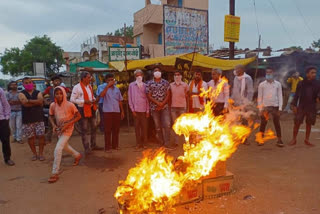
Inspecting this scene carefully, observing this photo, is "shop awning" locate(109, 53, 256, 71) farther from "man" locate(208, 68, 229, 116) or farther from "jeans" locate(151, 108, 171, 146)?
"jeans" locate(151, 108, 171, 146)

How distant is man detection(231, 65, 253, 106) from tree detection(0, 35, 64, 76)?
109 ft

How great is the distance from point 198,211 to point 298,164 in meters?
2.94

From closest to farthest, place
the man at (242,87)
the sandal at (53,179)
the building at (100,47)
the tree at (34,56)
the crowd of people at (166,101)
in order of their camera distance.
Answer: the sandal at (53,179), the crowd of people at (166,101), the man at (242,87), the building at (100,47), the tree at (34,56)

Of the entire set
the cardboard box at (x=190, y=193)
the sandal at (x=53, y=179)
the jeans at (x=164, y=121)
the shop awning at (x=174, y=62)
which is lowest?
the sandal at (x=53, y=179)

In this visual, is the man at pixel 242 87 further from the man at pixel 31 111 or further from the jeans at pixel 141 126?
the man at pixel 31 111

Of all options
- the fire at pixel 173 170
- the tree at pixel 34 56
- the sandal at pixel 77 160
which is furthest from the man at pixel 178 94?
the tree at pixel 34 56

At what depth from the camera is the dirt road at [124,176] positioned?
340 cm

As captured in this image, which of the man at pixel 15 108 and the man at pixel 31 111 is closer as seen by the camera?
the man at pixel 31 111

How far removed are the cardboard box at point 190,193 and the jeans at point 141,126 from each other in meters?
3.25

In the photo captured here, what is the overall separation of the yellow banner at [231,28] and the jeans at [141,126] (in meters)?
5.01

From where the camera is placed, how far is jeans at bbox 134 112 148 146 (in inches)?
255

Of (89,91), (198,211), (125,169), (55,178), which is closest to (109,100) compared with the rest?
(89,91)

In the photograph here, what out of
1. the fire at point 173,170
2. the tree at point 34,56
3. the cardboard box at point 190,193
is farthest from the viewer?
the tree at point 34,56

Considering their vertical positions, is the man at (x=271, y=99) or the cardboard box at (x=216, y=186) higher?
the man at (x=271, y=99)
